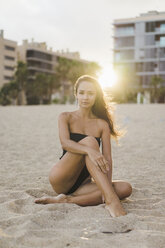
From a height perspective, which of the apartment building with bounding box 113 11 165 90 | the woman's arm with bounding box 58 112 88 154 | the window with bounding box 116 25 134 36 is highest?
the window with bounding box 116 25 134 36

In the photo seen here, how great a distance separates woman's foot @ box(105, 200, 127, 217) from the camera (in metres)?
2.99

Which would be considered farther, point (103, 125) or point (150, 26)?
point (150, 26)

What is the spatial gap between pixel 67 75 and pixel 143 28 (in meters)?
14.7

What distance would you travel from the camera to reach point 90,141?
133 inches

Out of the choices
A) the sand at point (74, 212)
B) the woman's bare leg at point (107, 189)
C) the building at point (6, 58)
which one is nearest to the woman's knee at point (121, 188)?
the sand at point (74, 212)

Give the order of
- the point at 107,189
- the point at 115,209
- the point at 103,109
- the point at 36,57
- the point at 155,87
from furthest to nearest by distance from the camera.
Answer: the point at 36,57 < the point at 155,87 < the point at 103,109 < the point at 107,189 < the point at 115,209

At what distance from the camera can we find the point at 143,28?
59.9 m

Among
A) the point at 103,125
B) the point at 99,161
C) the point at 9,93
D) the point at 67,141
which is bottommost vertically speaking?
the point at 9,93

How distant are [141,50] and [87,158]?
195 feet

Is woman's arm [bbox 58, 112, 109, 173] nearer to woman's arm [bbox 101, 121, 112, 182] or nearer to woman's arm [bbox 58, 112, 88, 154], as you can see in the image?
woman's arm [bbox 58, 112, 88, 154]

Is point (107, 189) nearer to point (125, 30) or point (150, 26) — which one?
point (150, 26)

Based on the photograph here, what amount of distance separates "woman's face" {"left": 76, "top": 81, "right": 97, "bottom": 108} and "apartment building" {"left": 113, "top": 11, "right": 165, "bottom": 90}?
2190 inches

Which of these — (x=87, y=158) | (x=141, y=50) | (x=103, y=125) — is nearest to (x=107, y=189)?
(x=87, y=158)

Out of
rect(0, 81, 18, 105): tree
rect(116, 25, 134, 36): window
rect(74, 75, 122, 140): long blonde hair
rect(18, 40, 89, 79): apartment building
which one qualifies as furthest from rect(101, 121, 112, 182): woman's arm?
rect(18, 40, 89, 79): apartment building
